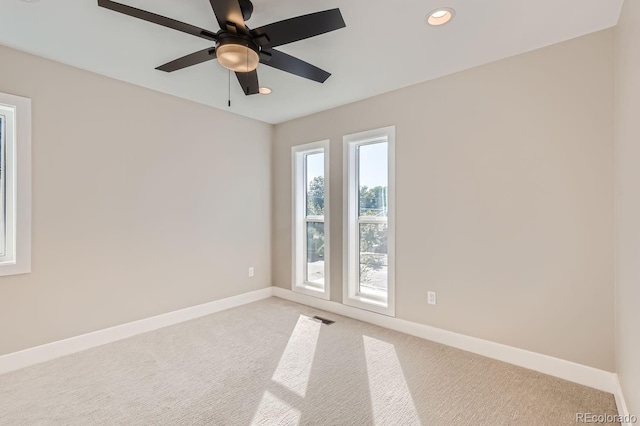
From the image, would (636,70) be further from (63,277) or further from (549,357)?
(63,277)

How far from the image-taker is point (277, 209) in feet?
14.9

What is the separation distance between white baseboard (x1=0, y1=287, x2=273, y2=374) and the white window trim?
0.68 metres

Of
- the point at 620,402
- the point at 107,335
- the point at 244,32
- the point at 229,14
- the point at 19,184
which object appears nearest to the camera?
the point at 229,14

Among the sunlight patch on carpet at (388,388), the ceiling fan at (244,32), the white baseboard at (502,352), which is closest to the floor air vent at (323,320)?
the white baseboard at (502,352)

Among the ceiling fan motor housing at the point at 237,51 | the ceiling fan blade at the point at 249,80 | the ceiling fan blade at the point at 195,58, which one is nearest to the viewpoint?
the ceiling fan motor housing at the point at 237,51

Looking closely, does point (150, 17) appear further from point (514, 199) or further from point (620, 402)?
point (620, 402)

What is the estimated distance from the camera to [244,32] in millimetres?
1706

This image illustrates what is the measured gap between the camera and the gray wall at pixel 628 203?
1.54 meters

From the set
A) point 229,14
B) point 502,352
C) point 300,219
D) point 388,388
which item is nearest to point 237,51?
point 229,14

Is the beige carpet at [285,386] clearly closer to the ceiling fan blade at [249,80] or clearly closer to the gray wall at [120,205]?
the gray wall at [120,205]

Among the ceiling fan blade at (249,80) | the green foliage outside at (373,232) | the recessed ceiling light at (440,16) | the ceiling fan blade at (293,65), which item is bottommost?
the green foliage outside at (373,232)

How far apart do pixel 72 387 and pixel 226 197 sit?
2.36m

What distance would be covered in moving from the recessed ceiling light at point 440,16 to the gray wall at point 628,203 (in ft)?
2.99

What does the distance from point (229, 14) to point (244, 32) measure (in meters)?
0.14
